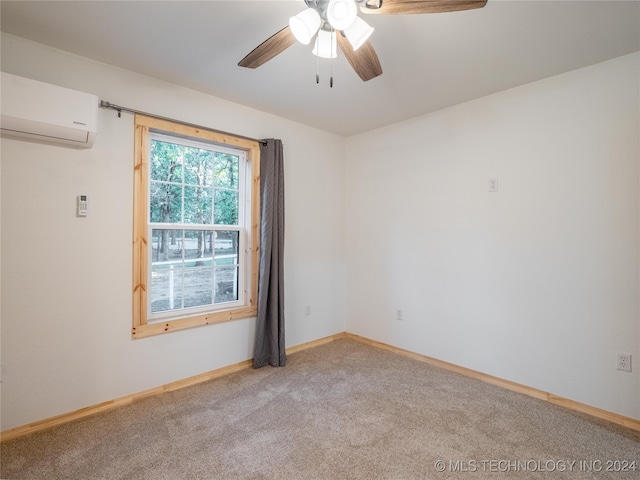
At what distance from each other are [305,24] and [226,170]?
1.78 meters

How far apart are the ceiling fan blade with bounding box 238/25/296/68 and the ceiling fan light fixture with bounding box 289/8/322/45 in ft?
0.23

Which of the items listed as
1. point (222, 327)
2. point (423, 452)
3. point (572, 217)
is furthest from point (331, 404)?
point (572, 217)

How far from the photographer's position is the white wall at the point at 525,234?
2.09 meters

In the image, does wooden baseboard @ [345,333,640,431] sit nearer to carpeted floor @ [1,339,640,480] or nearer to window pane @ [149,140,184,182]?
carpeted floor @ [1,339,640,480]

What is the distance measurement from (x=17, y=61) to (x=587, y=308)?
4.13 meters

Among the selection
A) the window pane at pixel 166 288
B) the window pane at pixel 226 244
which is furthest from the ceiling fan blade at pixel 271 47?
the window pane at pixel 166 288

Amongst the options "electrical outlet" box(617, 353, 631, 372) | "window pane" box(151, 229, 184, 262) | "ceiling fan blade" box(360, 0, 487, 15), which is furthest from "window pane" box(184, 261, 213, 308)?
"electrical outlet" box(617, 353, 631, 372)

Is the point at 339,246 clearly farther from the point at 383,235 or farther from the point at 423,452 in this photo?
the point at 423,452

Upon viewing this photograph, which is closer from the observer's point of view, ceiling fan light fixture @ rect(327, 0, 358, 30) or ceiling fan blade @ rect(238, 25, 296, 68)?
ceiling fan light fixture @ rect(327, 0, 358, 30)

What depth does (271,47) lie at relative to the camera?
1565 millimetres

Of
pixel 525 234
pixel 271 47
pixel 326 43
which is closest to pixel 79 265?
pixel 271 47

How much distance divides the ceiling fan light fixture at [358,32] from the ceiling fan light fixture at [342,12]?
80mm

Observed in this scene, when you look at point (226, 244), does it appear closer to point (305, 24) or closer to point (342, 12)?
point (305, 24)

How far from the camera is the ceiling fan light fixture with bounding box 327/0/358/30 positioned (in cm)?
128
